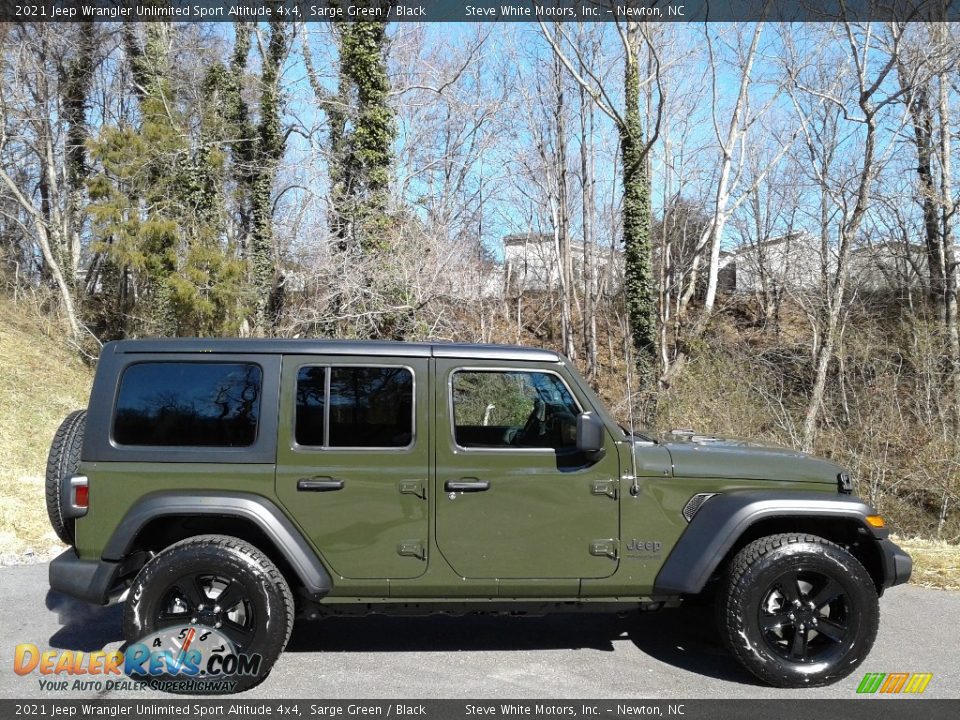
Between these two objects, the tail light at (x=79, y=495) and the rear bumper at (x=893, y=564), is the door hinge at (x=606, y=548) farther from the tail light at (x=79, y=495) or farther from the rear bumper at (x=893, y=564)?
the tail light at (x=79, y=495)

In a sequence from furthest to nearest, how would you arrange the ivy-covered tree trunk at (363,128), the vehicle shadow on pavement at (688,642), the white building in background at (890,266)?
the white building in background at (890,266), the ivy-covered tree trunk at (363,128), the vehicle shadow on pavement at (688,642)

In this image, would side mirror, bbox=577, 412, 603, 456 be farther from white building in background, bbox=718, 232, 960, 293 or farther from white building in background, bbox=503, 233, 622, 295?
white building in background, bbox=503, 233, 622, 295

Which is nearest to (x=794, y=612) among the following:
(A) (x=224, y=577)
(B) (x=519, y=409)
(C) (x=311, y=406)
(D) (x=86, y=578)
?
(B) (x=519, y=409)

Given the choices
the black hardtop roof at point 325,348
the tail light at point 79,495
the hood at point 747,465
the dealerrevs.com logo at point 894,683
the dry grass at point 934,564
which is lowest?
the dealerrevs.com logo at point 894,683

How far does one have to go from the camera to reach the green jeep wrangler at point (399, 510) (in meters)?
4.09

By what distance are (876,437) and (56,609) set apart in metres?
11.6

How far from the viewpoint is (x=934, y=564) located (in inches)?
254

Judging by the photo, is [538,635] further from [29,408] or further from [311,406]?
[29,408]

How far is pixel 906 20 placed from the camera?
1272cm

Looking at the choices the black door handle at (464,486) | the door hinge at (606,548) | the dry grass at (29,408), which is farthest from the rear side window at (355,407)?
the dry grass at (29,408)

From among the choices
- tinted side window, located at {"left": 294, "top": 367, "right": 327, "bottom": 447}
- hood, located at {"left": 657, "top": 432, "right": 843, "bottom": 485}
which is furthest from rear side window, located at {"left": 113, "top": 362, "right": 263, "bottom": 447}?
hood, located at {"left": 657, "top": 432, "right": 843, "bottom": 485}

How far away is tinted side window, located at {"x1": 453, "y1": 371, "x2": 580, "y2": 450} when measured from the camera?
170 inches

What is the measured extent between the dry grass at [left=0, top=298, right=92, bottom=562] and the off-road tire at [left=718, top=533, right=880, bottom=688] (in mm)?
5946

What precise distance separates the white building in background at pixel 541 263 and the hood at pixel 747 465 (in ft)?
65.1
